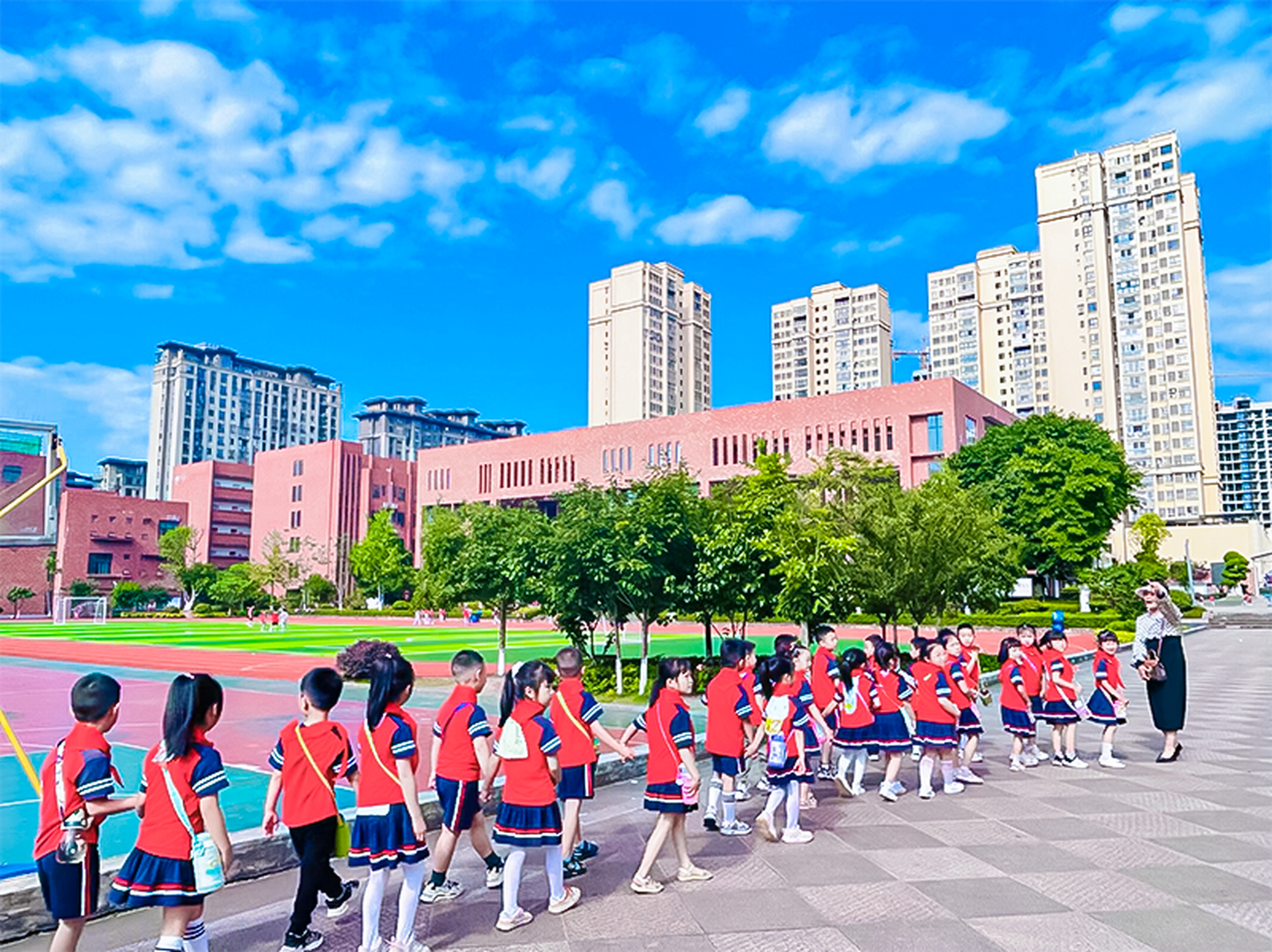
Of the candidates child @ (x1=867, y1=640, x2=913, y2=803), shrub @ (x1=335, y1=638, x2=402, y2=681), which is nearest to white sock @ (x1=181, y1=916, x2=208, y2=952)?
shrub @ (x1=335, y1=638, x2=402, y2=681)

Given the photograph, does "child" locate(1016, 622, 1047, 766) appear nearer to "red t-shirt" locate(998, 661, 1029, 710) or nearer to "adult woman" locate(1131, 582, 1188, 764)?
"red t-shirt" locate(998, 661, 1029, 710)

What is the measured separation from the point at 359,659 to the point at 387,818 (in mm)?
1254

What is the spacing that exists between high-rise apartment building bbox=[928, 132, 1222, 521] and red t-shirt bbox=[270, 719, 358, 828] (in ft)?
312

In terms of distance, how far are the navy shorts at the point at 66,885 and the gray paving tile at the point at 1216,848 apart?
21.2 ft

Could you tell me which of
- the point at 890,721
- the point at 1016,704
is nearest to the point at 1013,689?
the point at 1016,704

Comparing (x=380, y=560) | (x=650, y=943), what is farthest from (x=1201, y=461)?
(x=650, y=943)

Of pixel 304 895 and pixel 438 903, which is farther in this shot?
pixel 438 903

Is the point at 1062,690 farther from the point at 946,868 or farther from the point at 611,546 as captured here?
the point at 611,546

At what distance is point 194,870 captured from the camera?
152 inches

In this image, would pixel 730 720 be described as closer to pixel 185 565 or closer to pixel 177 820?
pixel 177 820

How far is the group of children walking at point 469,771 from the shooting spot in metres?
3.84

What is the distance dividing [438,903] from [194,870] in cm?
192

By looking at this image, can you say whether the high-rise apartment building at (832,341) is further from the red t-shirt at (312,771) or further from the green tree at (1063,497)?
the red t-shirt at (312,771)

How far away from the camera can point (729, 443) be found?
2547 inches
